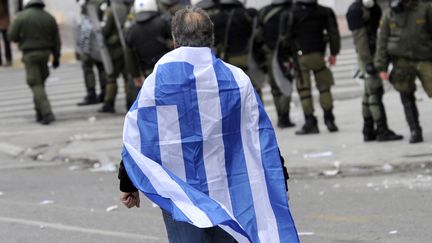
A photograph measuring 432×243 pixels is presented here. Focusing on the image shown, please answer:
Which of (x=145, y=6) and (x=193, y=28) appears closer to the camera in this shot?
(x=193, y=28)

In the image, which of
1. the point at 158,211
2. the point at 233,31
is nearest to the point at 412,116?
the point at 233,31

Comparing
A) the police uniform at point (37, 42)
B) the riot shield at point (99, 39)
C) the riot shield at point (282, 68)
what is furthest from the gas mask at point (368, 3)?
the riot shield at point (99, 39)

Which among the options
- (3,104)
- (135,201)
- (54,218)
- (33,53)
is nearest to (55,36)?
(33,53)

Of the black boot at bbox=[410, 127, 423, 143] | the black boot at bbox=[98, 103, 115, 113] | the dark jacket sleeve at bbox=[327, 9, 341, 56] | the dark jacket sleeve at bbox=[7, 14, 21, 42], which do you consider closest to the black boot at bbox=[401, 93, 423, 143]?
the black boot at bbox=[410, 127, 423, 143]

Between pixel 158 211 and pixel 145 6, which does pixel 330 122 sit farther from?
pixel 158 211

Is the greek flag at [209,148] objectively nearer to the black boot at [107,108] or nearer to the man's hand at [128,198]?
the man's hand at [128,198]

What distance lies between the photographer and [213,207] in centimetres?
529

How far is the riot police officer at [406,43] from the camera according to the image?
483 inches

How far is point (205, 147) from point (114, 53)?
12785 millimetres

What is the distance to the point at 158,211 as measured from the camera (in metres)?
10.1

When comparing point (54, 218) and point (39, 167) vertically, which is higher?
point (54, 218)

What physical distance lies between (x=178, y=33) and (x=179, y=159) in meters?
0.57

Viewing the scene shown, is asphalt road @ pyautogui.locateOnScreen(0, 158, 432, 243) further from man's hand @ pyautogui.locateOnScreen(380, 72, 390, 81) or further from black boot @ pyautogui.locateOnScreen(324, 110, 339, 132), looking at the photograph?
black boot @ pyautogui.locateOnScreen(324, 110, 339, 132)

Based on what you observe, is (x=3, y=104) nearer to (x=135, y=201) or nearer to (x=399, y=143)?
(x=399, y=143)
